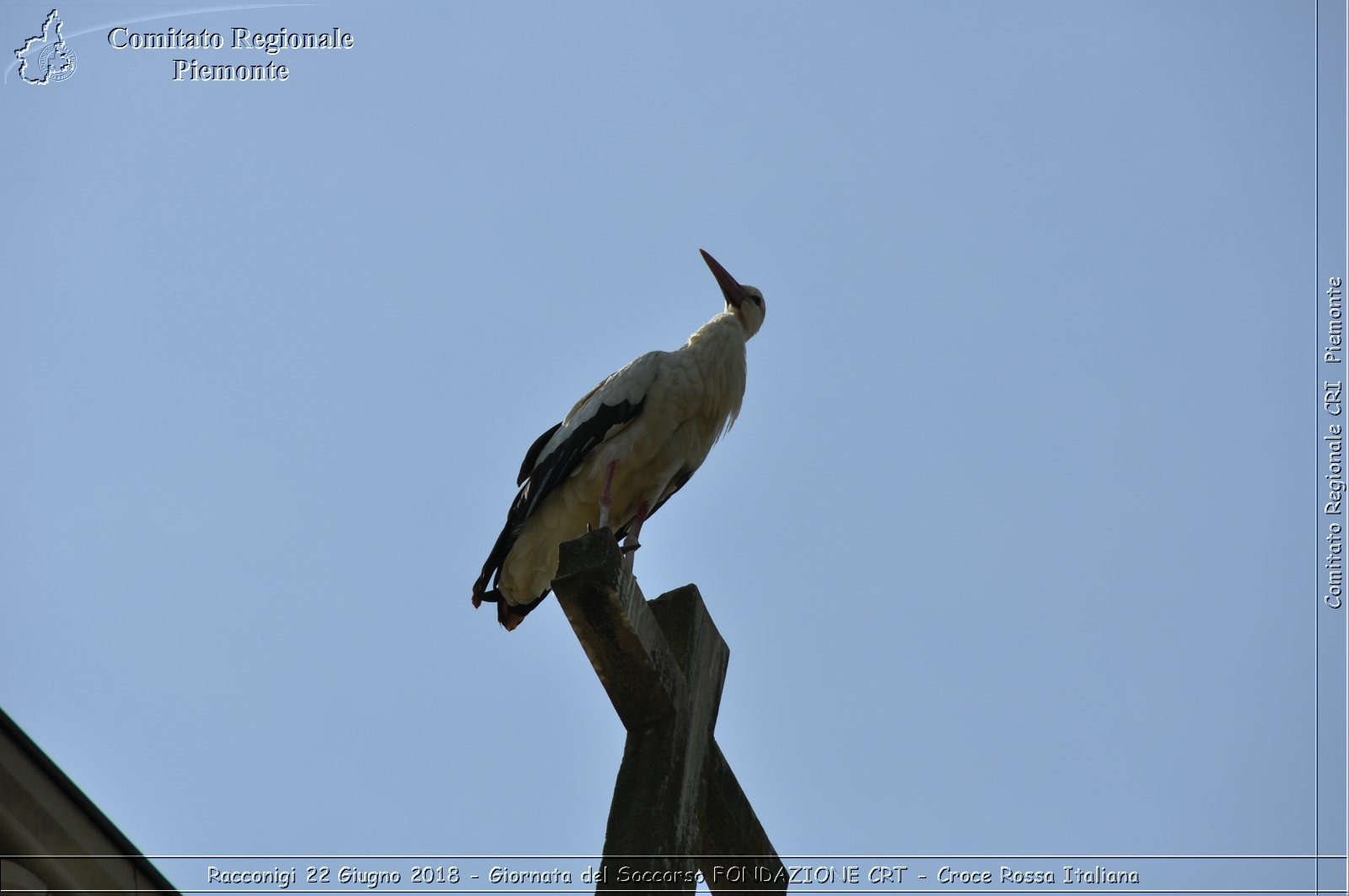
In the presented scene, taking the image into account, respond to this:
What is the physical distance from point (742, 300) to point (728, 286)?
142 mm

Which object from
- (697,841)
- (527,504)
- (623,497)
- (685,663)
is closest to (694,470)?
(623,497)

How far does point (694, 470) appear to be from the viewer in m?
6.62

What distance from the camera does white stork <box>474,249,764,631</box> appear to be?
20.4 ft

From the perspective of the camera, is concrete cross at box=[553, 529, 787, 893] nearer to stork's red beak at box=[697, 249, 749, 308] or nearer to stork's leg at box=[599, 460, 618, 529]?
stork's leg at box=[599, 460, 618, 529]

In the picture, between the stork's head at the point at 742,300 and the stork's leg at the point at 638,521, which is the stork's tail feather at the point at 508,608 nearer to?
the stork's leg at the point at 638,521

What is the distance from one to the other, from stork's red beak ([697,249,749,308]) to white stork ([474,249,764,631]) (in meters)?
1.07

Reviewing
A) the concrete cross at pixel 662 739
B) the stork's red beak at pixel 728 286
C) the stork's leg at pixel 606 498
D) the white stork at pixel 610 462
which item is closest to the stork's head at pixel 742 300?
the stork's red beak at pixel 728 286

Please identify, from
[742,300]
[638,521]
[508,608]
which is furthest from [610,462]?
[742,300]

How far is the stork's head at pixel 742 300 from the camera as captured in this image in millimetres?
7594

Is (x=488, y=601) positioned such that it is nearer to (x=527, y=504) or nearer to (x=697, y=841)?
(x=527, y=504)

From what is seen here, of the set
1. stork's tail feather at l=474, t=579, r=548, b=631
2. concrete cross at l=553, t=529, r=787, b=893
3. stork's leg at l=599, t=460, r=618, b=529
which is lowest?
concrete cross at l=553, t=529, r=787, b=893

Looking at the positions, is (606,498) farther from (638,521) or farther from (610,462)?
(638,521)

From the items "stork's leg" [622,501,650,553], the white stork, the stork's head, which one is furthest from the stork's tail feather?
the stork's head

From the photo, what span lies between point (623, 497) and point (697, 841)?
8.45 feet
